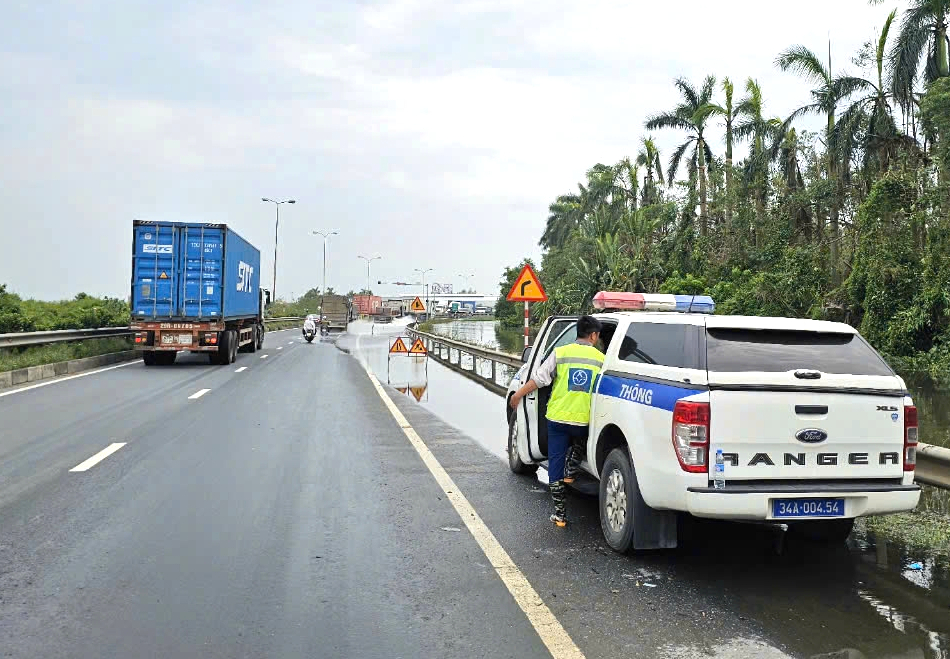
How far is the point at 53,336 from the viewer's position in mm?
22547

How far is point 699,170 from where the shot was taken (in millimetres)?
47188

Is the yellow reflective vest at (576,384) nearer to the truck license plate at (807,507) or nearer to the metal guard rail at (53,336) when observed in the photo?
the truck license plate at (807,507)

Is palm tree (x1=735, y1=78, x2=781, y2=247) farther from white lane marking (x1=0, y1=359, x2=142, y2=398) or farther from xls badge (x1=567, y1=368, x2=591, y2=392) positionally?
xls badge (x1=567, y1=368, x2=591, y2=392)

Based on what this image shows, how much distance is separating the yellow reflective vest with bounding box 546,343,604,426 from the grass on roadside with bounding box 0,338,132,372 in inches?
631

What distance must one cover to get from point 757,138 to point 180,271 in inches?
1168

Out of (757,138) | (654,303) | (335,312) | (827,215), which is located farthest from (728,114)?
(654,303)

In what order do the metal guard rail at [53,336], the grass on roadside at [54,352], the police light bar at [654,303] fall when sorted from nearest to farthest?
1. the police light bar at [654,303]
2. the grass on roadside at [54,352]
3. the metal guard rail at [53,336]

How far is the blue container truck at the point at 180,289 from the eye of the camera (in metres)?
23.4

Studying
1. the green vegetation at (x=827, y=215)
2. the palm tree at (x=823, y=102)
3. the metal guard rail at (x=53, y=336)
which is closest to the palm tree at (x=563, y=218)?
the green vegetation at (x=827, y=215)

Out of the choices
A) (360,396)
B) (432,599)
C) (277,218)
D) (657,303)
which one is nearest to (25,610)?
(432,599)

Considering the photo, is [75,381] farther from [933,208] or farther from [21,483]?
[933,208]

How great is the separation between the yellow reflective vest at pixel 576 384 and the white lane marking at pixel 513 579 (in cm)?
109

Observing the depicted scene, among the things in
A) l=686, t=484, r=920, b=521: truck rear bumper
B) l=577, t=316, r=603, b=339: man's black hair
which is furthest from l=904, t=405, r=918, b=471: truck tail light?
l=577, t=316, r=603, b=339: man's black hair

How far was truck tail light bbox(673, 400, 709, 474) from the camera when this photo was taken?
5.00 metres
